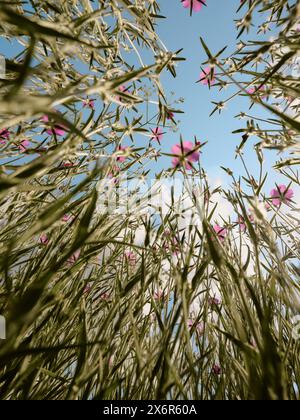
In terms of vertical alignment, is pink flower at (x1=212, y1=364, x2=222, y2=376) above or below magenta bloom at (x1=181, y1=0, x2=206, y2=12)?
below

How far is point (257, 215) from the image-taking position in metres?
0.47

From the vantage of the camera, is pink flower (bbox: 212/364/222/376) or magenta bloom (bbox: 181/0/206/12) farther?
magenta bloom (bbox: 181/0/206/12)

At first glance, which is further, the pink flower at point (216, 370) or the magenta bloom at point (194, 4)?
the magenta bloom at point (194, 4)

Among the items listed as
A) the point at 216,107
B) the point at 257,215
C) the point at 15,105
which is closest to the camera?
the point at 15,105

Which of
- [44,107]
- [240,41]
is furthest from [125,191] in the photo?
[44,107]

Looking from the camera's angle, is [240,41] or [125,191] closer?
[240,41]

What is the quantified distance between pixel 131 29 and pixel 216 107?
0.42m

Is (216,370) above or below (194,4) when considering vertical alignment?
below

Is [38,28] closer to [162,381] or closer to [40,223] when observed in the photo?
[40,223]

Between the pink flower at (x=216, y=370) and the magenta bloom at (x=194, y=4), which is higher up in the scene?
the magenta bloom at (x=194, y=4)

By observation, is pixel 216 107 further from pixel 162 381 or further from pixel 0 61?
pixel 162 381

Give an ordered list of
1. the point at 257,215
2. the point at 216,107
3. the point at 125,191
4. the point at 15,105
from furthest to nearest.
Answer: the point at 125,191
the point at 216,107
the point at 257,215
the point at 15,105
